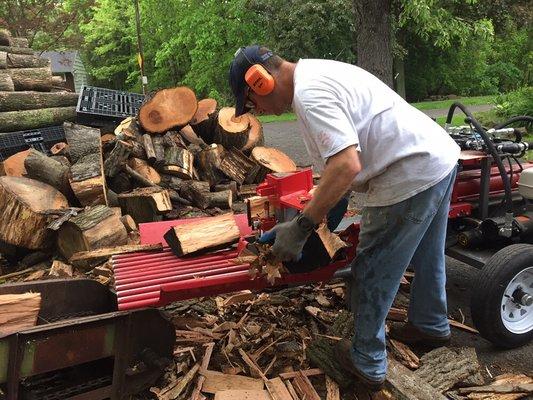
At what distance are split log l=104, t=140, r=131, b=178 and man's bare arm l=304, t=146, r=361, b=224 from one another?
459 cm

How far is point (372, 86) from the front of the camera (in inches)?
97.5

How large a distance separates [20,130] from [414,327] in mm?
7113

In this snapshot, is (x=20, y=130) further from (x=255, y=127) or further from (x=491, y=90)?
(x=491, y=90)

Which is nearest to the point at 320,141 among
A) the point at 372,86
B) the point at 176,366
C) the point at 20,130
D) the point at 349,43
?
the point at 372,86

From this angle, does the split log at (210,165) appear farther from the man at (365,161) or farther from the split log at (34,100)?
the man at (365,161)

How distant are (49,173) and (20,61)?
514 cm

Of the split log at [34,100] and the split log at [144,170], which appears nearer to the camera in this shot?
the split log at [144,170]

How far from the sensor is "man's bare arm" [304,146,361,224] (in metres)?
2.19

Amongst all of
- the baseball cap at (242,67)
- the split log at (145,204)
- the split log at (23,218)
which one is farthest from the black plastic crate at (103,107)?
the baseball cap at (242,67)

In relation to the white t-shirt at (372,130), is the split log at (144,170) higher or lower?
lower

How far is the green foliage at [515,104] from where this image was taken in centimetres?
1279

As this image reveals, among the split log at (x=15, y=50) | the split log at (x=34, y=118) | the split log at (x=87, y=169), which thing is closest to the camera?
the split log at (x=87, y=169)

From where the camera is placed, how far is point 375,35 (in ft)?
24.4

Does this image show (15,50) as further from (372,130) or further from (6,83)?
(372,130)
